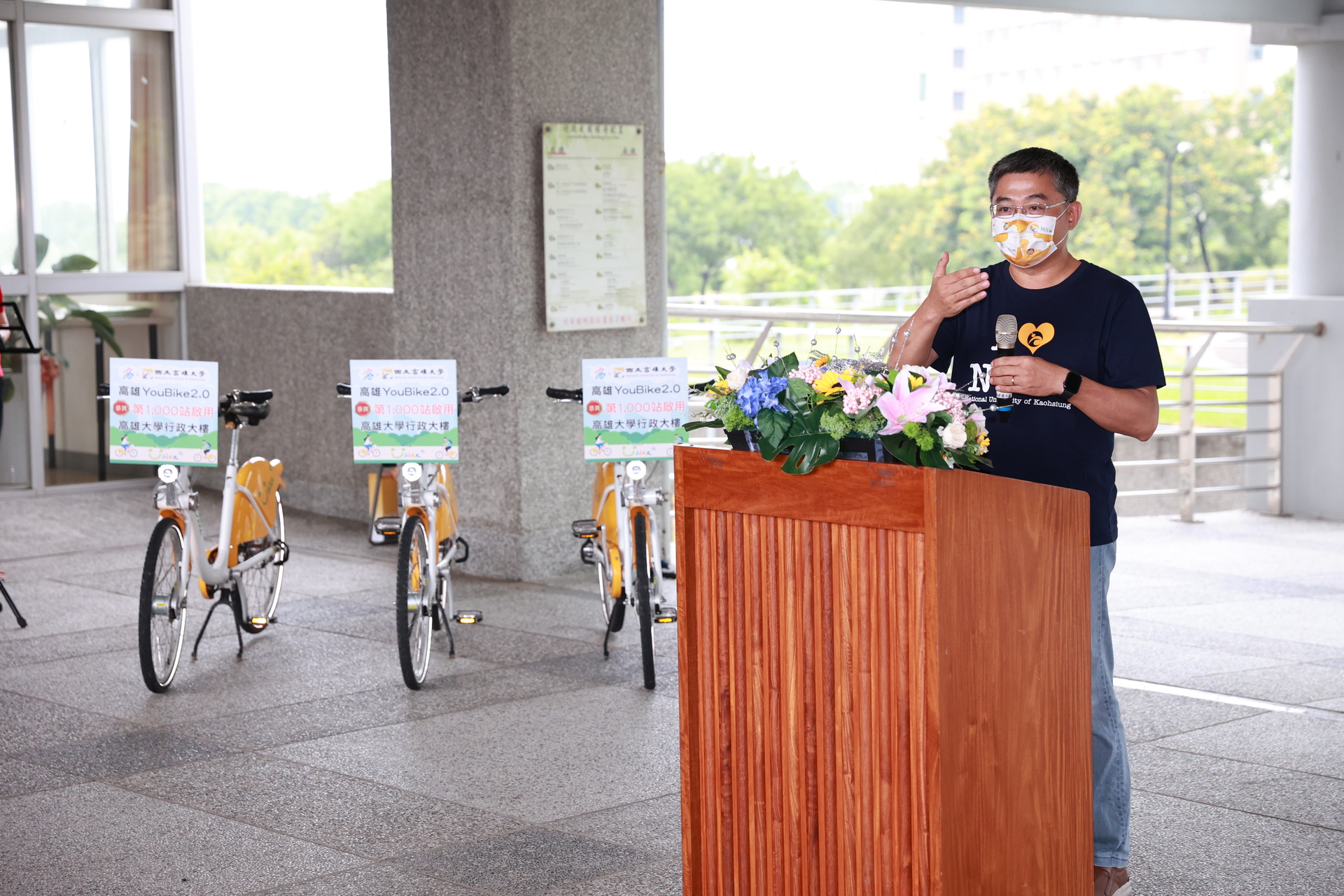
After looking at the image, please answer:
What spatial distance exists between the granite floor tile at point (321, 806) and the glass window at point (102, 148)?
697cm

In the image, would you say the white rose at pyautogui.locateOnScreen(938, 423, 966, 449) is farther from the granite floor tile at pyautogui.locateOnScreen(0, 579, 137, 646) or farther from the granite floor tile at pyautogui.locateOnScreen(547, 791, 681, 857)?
the granite floor tile at pyautogui.locateOnScreen(0, 579, 137, 646)

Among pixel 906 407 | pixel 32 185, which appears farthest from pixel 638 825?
pixel 32 185

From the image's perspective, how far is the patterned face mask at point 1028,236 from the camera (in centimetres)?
306

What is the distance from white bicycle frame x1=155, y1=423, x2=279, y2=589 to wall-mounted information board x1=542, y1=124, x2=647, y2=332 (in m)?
1.80

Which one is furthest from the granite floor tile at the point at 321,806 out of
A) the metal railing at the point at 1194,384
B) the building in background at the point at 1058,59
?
the building in background at the point at 1058,59

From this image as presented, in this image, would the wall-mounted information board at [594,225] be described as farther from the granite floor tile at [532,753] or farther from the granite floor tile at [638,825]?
the granite floor tile at [638,825]

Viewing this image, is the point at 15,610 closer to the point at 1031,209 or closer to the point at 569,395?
the point at 569,395

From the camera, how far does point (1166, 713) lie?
500 centimetres

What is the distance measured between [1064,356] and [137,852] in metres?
2.58

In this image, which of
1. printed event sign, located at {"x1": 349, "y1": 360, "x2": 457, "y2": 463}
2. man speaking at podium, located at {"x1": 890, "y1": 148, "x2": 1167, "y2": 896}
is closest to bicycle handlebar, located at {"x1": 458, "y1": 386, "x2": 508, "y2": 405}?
printed event sign, located at {"x1": 349, "y1": 360, "x2": 457, "y2": 463}

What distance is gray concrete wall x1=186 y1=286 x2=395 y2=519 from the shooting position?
916 centimetres

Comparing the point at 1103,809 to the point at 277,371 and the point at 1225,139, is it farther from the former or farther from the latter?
the point at 1225,139

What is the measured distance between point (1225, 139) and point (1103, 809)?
52842 millimetres

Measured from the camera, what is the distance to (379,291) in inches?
349
